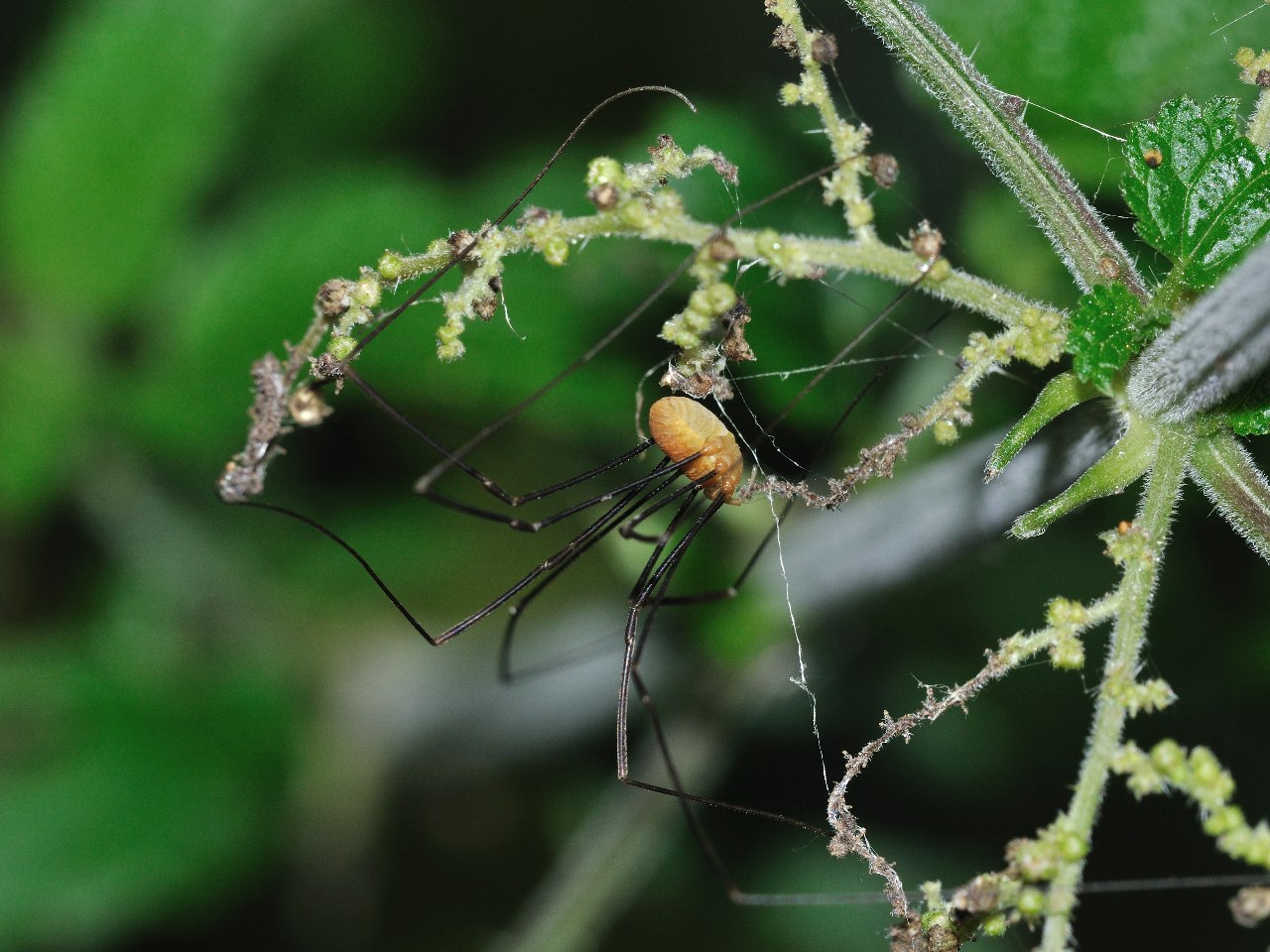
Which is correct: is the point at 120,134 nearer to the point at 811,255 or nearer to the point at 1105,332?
the point at 811,255

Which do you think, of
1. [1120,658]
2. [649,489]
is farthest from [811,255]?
[649,489]

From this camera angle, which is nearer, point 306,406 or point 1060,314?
point 1060,314

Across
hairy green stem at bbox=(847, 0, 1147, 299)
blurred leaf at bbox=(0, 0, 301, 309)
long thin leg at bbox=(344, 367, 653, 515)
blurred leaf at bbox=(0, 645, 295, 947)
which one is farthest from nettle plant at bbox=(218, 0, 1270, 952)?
blurred leaf at bbox=(0, 645, 295, 947)

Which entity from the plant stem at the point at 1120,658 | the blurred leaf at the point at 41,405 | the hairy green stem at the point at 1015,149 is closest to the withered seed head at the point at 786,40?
the hairy green stem at the point at 1015,149

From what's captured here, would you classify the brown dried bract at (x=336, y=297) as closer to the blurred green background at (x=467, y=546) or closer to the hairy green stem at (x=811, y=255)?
the hairy green stem at (x=811, y=255)

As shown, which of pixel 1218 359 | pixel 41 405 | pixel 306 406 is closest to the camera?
pixel 1218 359

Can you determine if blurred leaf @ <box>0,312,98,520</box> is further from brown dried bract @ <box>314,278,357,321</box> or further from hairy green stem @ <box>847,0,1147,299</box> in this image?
hairy green stem @ <box>847,0,1147,299</box>
